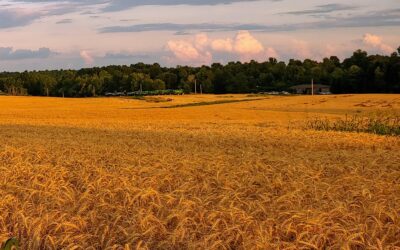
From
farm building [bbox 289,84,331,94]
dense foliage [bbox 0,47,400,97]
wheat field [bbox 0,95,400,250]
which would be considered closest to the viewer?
wheat field [bbox 0,95,400,250]

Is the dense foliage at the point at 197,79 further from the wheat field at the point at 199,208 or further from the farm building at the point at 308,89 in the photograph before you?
the wheat field at the point at 199,208

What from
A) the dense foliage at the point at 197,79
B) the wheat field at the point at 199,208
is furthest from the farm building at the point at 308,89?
the wheat field at the point at 199,208

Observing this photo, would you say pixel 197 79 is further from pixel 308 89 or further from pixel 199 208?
A: pixel 199 208

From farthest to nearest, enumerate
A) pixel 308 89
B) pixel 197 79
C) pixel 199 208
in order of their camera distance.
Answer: pixel 197 79
pixel 308 89
pixel 199 208

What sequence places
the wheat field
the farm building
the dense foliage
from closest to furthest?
1. the wheat field
2. the farm building
3. the dense foliage

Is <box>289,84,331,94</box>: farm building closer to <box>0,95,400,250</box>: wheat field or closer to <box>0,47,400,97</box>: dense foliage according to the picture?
<box>0,47,400,97</box>: dense foliage

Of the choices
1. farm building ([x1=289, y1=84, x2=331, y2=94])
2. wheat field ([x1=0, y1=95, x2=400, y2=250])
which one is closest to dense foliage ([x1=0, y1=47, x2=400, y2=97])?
farm building ([x1=289, y1=84, x2=331, y2=94])

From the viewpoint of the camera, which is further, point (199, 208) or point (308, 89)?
point (308, 89)

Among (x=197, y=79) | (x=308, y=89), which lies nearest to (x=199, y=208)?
(x=308, y=89)

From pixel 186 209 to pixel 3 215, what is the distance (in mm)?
1796

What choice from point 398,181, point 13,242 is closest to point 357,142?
point 398,181

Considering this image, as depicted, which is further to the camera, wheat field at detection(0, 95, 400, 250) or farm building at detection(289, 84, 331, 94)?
farm building at detection(289, 84, 331, 94)

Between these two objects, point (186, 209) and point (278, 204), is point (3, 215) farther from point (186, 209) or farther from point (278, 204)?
point (278, 204)

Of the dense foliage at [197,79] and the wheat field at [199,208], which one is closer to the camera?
the wheat field at [199,208]
